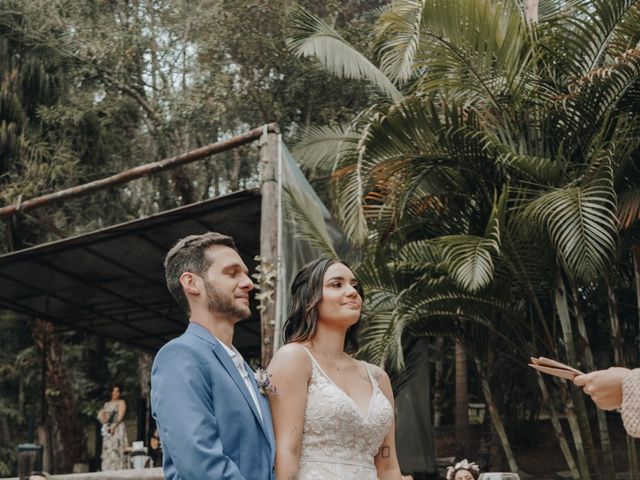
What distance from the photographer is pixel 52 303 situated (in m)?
14.0

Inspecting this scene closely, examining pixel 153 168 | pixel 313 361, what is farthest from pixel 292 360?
pixel 153 168

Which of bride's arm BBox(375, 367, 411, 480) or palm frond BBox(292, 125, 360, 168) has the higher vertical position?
palm frond BBox(292, 125, 360, 168)

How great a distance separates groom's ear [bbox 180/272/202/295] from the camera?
3.31 metres

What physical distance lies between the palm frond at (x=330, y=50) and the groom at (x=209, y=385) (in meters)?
9.91

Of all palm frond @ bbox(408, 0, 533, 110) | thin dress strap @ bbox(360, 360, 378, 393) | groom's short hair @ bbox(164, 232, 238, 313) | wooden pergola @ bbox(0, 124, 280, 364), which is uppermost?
palm frond @ bbox(408, 0, 533, 110)

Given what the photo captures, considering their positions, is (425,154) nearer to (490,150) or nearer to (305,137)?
(490,150)

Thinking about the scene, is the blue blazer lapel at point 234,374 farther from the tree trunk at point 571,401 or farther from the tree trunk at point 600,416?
the tree trunk at point 600,416

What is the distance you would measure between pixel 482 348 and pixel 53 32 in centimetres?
1225

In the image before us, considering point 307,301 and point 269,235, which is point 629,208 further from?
point 307,301

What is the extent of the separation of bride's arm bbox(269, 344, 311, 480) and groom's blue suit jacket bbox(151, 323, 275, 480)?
16.3 inches

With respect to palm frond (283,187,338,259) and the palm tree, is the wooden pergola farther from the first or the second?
the palm tree

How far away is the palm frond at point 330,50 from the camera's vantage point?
13.0m

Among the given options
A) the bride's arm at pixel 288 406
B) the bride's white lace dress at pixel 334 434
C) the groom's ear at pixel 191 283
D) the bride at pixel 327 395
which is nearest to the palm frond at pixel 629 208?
the bride at pixel 327 395

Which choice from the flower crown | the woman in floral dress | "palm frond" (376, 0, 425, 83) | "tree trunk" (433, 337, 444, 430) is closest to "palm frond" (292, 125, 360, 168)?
"palm frond" (376, 0, 425, 83)
